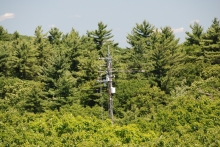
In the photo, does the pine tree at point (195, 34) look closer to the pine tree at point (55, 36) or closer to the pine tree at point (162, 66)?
the pine tree at point (162, 66)

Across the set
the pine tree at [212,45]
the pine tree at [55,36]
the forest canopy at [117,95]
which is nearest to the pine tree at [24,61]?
the forest canopy at [117,95]

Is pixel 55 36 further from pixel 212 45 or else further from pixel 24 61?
pixel 212 45

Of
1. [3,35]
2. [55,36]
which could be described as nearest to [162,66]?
[55,36]

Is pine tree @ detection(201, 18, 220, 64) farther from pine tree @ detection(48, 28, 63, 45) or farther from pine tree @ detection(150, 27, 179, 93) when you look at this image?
pine tree @ detection(48, 28, 63, 45)

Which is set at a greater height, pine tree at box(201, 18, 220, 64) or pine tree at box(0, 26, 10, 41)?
pine tree at box(0, 26, 10, 41)

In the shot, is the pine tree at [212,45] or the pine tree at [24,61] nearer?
the pine tree at [212,45]

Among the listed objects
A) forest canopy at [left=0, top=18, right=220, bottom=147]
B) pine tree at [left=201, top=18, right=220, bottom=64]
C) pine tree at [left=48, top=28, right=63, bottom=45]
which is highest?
pine tree at [left=48, top=28, right=63, bottom=45]

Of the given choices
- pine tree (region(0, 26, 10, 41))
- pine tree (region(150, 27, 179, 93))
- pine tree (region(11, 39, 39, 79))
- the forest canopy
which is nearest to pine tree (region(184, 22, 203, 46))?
the forest canopy

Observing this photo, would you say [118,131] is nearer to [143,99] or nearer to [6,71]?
[143,99]

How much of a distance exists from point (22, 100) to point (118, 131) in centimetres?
1707

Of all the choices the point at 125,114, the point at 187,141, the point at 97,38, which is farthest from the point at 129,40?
the point at 187,141

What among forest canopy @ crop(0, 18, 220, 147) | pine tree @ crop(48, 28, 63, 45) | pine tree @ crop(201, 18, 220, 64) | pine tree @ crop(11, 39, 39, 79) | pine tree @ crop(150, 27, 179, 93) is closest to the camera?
forest canopy @ crop(0, 18, 220, 147)

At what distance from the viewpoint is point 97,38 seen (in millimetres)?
47438

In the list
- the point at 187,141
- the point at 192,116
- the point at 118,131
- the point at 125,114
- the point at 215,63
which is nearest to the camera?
the point at 187,141
